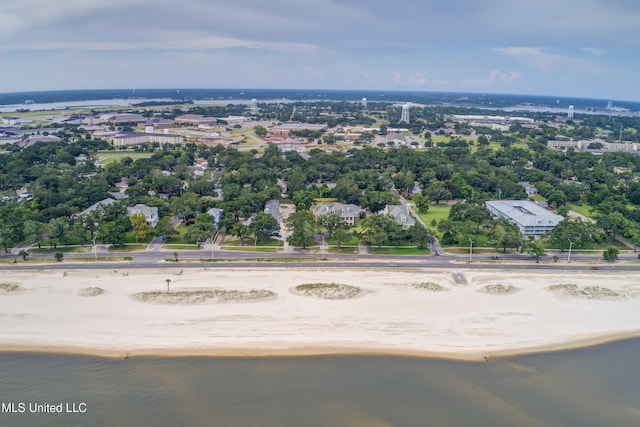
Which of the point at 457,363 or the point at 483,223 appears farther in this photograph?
the point at 483,223

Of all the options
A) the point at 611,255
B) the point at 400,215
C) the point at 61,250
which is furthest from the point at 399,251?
the point at 61,250

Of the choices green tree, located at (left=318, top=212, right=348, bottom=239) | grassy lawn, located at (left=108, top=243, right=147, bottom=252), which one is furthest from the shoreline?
green tree, located at (left=318, top=212, right=348, bottom=239)

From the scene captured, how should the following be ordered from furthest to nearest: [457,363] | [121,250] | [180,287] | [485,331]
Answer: [121,250], [180,287], [485,331], [457,363]

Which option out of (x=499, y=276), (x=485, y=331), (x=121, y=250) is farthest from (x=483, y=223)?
(x=121, y=250)

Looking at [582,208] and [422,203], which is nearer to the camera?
[422,203]

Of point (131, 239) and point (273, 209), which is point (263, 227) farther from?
point (131, 239)

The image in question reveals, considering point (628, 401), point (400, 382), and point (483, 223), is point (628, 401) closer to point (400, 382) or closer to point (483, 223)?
point (400, 382)

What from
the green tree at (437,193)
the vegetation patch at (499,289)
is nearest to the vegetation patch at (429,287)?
the vegetation patch at (499,289)
